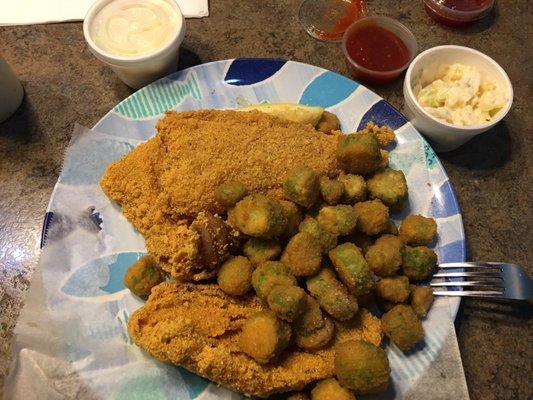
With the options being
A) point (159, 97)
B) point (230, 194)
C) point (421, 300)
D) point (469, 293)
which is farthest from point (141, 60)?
point (469, 293)

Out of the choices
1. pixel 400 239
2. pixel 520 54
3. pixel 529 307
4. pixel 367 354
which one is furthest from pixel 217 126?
pixel 520 54

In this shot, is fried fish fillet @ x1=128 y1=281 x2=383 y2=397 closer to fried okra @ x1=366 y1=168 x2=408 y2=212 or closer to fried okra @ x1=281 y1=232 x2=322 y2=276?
fried okra @ x1=281 y1=232 x2=322 y2=276

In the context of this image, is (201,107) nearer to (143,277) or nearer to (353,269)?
(143,277)

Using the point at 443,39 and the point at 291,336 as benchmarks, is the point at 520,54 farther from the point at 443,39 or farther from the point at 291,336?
the point at 291,336

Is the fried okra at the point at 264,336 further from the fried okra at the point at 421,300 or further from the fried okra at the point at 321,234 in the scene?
the fried okra at the point at 421,300

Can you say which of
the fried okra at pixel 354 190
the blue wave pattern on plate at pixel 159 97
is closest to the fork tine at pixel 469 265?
the fried okra at pixel 354 190

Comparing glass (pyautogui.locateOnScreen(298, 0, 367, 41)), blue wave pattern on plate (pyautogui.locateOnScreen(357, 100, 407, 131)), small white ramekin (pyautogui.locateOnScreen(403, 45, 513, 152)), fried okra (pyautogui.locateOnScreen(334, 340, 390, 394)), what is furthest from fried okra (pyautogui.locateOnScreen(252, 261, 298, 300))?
glass (pyautogui.locateOnScreen(298, 0, 367, 41))
